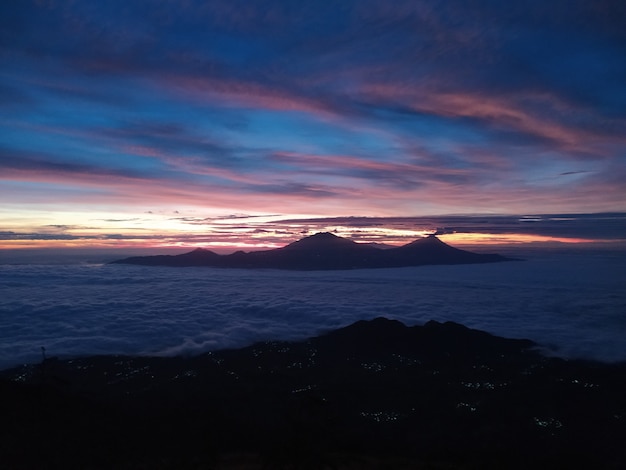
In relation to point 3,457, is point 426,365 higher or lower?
lower

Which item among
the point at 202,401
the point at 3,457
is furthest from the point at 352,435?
the point at 3,457

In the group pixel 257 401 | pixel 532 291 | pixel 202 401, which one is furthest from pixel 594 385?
pixel 532 291

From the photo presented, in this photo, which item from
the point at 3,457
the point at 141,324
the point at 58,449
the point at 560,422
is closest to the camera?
the point at 3,457

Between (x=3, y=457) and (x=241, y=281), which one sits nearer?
(x=3, y=457)

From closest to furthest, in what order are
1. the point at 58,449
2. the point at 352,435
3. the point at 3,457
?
the point at 3,457 → the point at 58,449 → the point at 352,435

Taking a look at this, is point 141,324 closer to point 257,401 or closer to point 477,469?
point 257,401

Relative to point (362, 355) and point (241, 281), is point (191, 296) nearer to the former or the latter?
point (241, 281)
